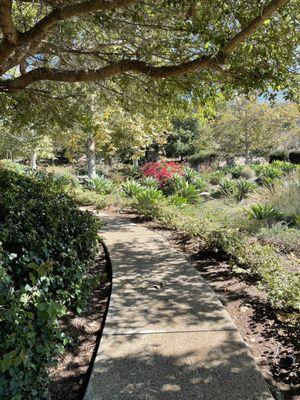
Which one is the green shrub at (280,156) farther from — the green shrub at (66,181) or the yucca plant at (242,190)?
the green shrub at (66,181)

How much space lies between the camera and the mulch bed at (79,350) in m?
2.96

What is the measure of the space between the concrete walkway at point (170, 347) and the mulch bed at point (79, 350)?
134 millimetres

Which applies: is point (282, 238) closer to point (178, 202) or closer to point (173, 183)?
point (178, 202)

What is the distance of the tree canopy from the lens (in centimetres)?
406

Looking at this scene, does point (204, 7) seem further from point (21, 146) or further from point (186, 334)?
point (21, 146)

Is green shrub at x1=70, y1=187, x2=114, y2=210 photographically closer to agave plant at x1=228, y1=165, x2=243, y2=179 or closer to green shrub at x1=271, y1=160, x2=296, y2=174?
green shrub at x1=271, y1=160, x2=296, y2=174

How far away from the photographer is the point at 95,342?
3.70m

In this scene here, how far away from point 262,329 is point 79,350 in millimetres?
1825

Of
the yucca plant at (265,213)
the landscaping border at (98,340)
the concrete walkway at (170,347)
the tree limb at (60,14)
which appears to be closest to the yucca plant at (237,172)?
the yucca plant at (265,213)

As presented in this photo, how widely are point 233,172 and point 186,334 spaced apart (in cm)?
1865

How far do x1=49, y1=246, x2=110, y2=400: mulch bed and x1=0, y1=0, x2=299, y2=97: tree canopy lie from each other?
291 centimetres

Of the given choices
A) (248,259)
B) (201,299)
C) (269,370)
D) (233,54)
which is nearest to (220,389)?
(269,370)

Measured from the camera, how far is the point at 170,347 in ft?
11.2

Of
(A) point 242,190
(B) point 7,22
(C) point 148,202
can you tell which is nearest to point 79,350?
(B) point 7,22
